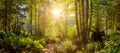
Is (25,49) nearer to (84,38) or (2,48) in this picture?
(2,48)

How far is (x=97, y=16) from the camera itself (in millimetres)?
43531

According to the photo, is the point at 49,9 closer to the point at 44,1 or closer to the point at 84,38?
the point at 44,1

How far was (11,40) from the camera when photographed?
14727mm

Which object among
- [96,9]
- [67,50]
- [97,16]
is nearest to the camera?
[67,50]

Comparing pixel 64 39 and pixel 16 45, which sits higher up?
pixel 16 45

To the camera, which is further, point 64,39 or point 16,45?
point 64,39

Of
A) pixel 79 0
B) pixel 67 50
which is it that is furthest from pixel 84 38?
pixel 67 50

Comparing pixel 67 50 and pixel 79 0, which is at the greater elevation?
pixel 79 0

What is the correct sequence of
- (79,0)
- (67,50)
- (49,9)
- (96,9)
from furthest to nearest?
(49,9) < (96,9) < (79,0) < (67,50)

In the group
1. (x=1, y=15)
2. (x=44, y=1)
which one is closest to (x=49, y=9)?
(x=44, y=1)

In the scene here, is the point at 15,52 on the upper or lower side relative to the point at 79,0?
lower

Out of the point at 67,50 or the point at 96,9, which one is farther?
the point at 96,9

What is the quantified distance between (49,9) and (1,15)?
18055mm

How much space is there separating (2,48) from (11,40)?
91cm
